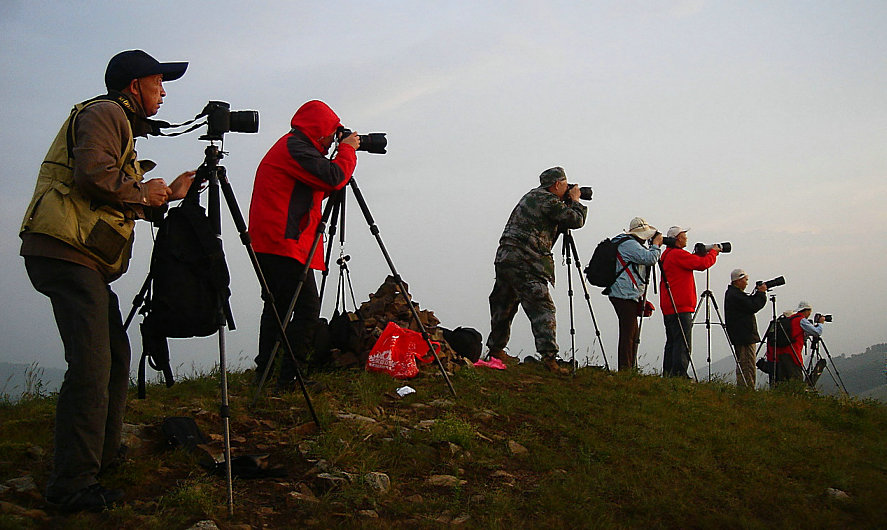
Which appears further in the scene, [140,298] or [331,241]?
[331,241]

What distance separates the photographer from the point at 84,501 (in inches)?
152

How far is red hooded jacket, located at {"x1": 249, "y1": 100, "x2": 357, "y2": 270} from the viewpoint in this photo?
20.2ft

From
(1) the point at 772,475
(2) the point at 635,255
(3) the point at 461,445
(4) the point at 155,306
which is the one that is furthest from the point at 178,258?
(2) the point at 635,255

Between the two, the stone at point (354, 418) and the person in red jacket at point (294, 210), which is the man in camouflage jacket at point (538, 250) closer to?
the person in red jacket at point (294, 210)

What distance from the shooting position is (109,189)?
3.78 m

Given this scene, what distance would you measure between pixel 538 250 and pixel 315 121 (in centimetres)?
386

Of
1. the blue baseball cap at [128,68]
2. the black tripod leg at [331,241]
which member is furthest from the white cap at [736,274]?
the blue baseball cap at [128,68]

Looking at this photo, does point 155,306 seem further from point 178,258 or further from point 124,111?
point 124,111

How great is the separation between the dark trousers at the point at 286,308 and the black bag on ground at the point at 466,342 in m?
2.90

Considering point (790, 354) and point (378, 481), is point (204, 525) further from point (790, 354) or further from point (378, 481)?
point (790, 354)

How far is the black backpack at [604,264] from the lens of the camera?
10141mm

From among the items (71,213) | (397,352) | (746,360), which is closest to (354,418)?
(397,352)

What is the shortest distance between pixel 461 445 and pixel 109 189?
3.48m

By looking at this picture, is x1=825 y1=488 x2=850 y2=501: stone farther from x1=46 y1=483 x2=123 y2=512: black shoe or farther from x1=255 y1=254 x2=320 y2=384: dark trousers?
x1=46 y1=483 x2=123 y2=512: black shoe
